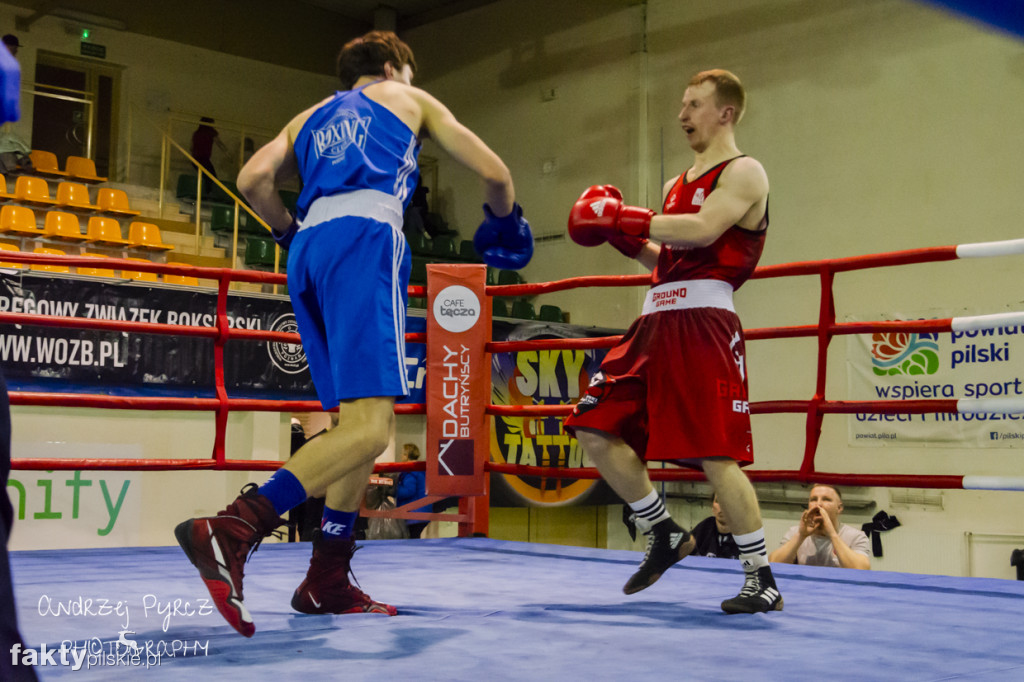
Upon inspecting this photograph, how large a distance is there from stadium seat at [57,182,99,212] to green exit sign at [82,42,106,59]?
2.05m

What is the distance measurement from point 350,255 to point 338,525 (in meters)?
0.56

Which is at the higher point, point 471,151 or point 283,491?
point 471,151

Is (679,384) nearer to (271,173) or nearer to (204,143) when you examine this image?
(271,173)

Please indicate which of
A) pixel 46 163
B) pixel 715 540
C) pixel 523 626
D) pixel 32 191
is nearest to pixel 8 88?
pixel 523 626

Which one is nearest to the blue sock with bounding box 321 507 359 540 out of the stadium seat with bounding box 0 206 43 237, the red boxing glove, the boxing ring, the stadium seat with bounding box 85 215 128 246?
the boxing ring

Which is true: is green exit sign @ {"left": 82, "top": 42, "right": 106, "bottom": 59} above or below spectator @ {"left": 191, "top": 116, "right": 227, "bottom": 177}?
above

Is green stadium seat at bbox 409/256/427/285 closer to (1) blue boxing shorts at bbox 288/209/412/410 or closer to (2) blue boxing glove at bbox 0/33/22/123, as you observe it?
(1) blue boxing shorts at bbox 288/209/412/410

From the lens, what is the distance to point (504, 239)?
6.57 ft

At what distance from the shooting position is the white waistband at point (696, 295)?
216 cm

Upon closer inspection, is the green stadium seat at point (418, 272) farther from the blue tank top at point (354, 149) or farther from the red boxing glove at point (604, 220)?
the blue tank top at point (354, 149)

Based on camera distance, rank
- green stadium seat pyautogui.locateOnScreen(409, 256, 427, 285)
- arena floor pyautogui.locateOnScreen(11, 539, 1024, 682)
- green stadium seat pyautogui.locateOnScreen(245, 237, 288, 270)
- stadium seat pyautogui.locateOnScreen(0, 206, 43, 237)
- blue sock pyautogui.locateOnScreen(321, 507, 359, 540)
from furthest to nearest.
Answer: green stadium seat pyautogui.locateOnScreen(409, 256, 427, 285) → green stadium seat pyautogui.locateOnScreen(245, 237, 288, 270) → stadium seat pyautogui.locateOnScreen(0, 206, 43, 237) → blue sock pyautogui.locateOnScreen(321, 507, 359, 540) → arena floor pyautogui.locateOnScreen(11, 539, 1024, 682)

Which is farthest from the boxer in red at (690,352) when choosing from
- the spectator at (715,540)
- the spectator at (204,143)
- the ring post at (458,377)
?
the spectator at (204,143)

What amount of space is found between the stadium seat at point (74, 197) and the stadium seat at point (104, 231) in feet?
0.56

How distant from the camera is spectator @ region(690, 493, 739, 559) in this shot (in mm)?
3980
